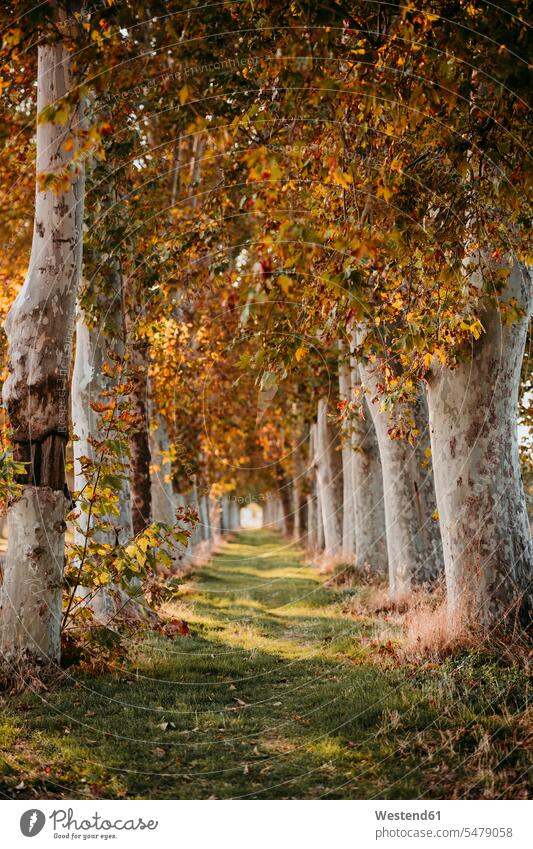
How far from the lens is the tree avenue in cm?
532

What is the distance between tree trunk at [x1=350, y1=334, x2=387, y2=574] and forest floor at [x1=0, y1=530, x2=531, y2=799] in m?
6.17

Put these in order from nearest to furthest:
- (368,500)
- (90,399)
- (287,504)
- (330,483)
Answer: (90,399) → (368,500) → (330,483) → (287,504)

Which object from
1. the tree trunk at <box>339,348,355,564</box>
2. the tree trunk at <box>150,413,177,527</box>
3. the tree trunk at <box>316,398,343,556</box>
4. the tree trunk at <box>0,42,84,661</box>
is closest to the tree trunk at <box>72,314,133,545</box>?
the tree trunk at <box>0,42,84,661</box>

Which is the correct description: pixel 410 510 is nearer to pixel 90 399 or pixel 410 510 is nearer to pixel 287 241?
pixel 90 399

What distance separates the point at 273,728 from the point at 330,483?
1508 centimetres

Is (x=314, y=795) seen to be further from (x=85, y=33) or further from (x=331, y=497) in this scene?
(x=331, y=497)

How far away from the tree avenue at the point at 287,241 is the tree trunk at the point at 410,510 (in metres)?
3.45

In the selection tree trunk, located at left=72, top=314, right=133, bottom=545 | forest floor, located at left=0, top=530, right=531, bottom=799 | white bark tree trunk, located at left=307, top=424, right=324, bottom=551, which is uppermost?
tree trunk, located at left=72, top=314, right=133, bottom=545

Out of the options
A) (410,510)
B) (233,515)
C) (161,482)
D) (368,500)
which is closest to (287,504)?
(233,515)

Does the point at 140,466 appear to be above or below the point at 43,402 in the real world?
below

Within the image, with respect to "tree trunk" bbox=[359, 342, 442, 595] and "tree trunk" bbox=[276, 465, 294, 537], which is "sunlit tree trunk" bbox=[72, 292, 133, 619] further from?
"tree trunk" bbox=[276, 465, 294, 537]

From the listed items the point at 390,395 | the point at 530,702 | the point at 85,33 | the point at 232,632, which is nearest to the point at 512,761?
the point at 530,702

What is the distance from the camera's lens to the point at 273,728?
6.25 meters
